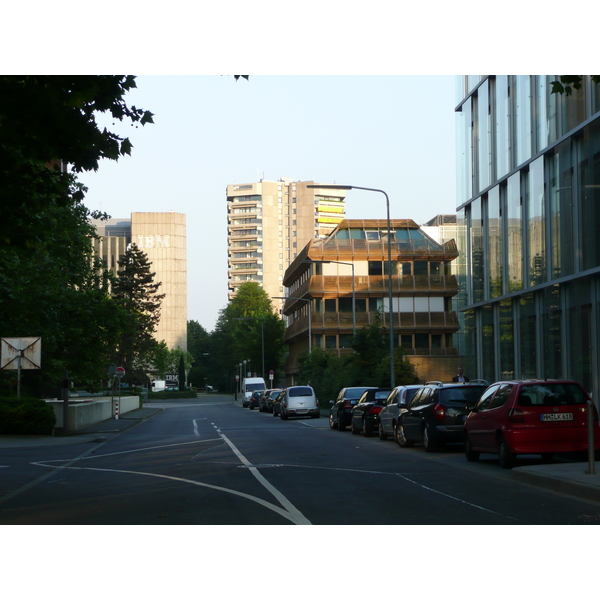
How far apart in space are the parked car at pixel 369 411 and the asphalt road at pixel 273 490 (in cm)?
552

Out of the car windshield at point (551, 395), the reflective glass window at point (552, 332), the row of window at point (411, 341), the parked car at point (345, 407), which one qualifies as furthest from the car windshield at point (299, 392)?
the row of window at point (411, 341)

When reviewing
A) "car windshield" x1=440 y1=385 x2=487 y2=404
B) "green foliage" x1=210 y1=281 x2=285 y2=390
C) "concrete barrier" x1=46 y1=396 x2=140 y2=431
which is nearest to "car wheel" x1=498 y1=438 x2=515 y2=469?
"car windshield" x1=440 y1=385 x2=487 y2=404

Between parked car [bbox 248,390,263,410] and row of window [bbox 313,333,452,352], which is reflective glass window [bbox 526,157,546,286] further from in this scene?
row of window [bbox 313,333,452,352]

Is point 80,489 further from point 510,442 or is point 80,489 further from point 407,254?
point 407,254

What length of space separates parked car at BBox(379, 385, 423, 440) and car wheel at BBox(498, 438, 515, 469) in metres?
7.35

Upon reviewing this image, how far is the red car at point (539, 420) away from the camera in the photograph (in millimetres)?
16016

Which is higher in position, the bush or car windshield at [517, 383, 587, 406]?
car windshield at [517, 383, 587, 406]

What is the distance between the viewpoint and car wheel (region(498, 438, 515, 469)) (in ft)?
53.1

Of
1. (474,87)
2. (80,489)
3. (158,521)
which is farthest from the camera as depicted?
(474,87)

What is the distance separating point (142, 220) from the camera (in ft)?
547

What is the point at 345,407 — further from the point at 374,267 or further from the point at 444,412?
the point at 374,267

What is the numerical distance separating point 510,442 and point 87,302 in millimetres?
23198

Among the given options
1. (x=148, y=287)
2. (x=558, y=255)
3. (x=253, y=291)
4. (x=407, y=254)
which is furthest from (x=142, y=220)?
(x=558, y=255)

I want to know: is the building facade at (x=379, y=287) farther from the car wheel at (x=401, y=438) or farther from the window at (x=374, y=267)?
the car wheel at (x=401, y=438)
